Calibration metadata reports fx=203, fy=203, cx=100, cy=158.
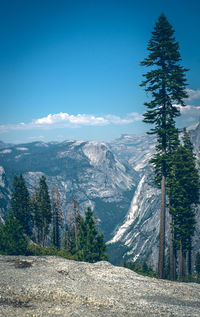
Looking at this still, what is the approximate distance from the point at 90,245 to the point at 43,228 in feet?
73.3

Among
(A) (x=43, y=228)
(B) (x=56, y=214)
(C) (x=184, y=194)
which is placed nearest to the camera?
(C) (x=184, y=194)

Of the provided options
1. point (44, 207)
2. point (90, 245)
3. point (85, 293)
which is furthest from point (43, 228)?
point (85, 293)

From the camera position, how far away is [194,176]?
26.3 meters

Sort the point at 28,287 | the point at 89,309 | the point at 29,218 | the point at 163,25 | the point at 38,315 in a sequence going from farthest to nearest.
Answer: the point at 29,218 → the point at 163,25 → the point at 28,287 → the point at 89,309 → the point at 38,315

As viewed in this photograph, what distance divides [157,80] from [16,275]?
20344mm

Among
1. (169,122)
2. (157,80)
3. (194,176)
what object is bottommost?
(194,176)

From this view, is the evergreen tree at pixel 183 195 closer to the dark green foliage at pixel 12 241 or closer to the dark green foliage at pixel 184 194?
the dark green foliage at pixel 184 194

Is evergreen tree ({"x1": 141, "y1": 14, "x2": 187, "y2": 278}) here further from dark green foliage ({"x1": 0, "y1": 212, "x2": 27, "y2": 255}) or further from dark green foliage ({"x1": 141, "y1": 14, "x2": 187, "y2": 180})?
dark green foliage ({"x1": 0, "y1": 212, "x2": 27, "y2": 255})

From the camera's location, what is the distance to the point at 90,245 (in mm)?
28703

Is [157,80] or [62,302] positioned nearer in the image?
[62,302]

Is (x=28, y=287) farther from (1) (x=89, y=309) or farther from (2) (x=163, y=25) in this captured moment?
(2) (x=163, y=25)

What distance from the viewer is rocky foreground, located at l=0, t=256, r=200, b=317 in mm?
10695

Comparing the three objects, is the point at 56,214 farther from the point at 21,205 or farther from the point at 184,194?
the point at 184,194

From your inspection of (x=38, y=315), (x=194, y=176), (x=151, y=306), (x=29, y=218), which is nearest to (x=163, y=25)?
(x=194, y=176)
